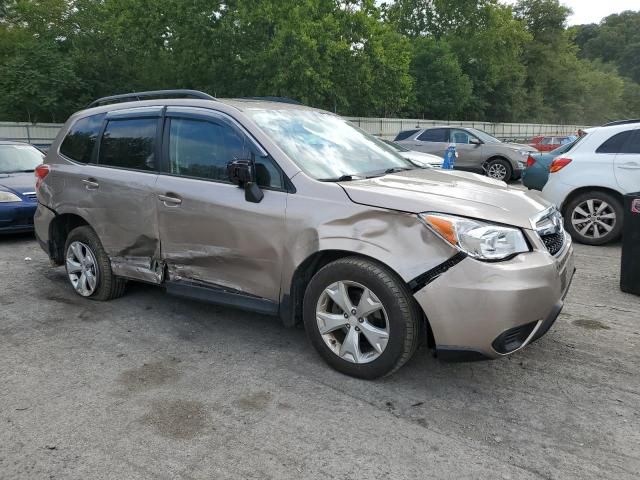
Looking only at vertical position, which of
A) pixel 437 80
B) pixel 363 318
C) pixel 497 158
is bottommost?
pixel 363 318

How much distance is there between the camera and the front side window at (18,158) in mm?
8812

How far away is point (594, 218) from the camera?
723 cm

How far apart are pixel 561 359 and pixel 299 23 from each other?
21809mm

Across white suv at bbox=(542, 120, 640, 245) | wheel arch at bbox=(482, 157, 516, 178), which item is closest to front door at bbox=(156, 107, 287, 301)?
white suv at bbox=(542, 120, 640, 245)

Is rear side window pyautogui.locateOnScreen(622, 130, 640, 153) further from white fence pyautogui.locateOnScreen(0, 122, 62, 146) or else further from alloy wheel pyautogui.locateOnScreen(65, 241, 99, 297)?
white fence pyautogui.locateOnScreen(0, 122, 62, 146)

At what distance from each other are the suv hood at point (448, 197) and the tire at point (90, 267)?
2.59 metres

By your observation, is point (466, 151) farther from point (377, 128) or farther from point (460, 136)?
point (377, 128)

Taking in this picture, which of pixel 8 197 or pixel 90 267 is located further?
pixel 8 197

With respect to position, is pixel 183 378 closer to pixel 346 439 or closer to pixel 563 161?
pixel 346 439

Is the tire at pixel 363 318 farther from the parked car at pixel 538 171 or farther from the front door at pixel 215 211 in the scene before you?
the parked car at pixel 538 171

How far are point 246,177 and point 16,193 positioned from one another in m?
5.81

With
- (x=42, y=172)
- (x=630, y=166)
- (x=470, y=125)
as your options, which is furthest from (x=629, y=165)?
(x=470, y=125)

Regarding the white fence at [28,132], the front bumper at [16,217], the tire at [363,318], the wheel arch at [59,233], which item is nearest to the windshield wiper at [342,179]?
the tire at [363,318]

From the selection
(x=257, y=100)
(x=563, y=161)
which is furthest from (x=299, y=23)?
(x=257, y=100)
